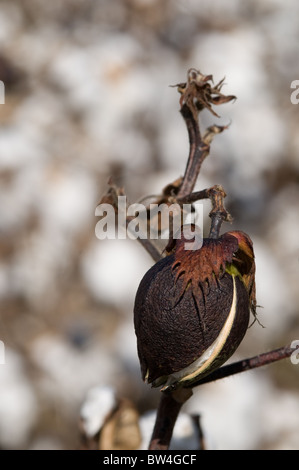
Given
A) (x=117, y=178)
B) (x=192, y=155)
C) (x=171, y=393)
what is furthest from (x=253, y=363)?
(x=117, y=178)

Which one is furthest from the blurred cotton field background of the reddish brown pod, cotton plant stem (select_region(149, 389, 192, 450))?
the reddish brown pod

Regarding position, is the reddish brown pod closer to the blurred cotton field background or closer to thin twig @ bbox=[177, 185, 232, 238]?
thin twig @ bbox=[177, 185, 232, 238]

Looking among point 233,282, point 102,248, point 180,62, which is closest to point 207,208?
point 102,248

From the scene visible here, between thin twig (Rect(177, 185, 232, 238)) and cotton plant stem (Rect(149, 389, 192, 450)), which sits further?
cotton plant stem (Rect(149, 389, 192, 450))

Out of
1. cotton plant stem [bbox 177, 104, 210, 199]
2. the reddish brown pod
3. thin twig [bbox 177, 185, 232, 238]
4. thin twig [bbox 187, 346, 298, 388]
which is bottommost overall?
thin twig [bbox 187, 346, 298, 388]

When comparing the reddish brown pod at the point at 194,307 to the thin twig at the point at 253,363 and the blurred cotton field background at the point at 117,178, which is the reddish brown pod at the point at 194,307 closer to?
the thin twig at the point at 253,363

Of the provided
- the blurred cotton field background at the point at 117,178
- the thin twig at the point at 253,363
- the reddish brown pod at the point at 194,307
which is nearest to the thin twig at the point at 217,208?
the reddish brown pod at the point at 194,307

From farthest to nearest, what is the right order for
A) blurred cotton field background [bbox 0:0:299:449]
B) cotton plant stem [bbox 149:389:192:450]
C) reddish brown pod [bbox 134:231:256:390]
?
blurred cotton field background [bbox 0:0:299:449], cotton plant stem [bbox 149:389:192:450], reddish brown pod [bbox 134:231:256:390]
